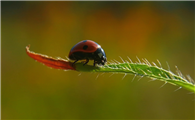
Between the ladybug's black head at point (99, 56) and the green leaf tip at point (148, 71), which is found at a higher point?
the ladybug's black head at point (99, 56)

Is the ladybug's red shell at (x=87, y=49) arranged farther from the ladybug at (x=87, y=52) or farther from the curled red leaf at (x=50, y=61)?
the curled red leaf at (x=50, y=61)

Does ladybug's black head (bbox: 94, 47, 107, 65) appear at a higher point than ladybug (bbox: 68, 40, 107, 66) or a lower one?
lower

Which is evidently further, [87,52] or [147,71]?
[87,52]

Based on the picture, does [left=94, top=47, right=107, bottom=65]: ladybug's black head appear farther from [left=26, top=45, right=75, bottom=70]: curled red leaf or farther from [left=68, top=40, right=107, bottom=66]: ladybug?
[left=26, top=45, right=75, bottom=70]: curled red leaf

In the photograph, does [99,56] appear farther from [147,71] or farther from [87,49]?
[147,71]

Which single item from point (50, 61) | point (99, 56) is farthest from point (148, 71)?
point (99, 56)

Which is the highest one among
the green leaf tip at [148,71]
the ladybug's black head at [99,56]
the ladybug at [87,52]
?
the ladybug at [87,52]

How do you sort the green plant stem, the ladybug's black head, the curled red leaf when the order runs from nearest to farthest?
the green plant stem → the curled red leaf → the ladybug's black head

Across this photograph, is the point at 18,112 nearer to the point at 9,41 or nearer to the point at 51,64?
the point at 9,41

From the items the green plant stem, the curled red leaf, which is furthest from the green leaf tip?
the curled red leaf

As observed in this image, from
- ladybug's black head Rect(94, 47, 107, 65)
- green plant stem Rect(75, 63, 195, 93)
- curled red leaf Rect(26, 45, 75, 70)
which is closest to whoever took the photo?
green plant stem Rect(75, 63, 195, 93)

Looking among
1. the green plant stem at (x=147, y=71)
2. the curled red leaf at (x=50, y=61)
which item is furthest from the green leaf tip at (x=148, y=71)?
the curled red leaf at (x=50, y=61)
